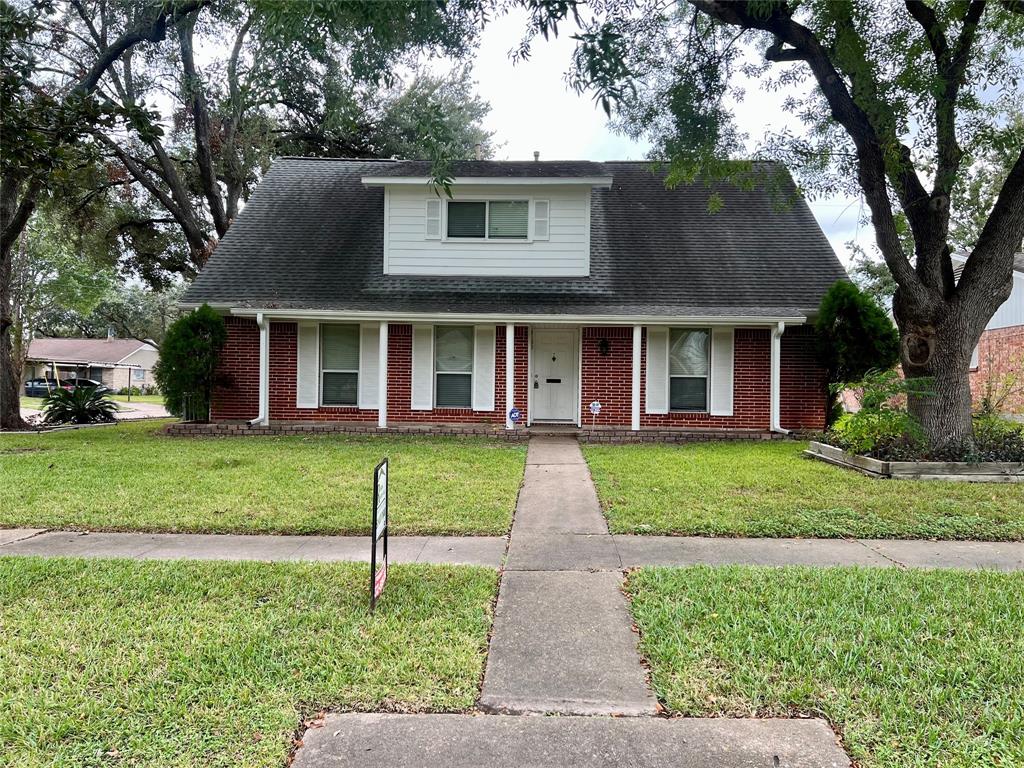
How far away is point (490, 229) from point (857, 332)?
7802 millimetres

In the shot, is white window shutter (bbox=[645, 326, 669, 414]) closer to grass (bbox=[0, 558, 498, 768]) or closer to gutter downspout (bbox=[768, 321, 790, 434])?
gutter downspout (bbox=[768, 321, 790, 434])

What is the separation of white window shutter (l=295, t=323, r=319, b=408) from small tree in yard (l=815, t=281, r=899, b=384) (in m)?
10.6

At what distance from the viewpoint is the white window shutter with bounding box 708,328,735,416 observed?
11.9 m

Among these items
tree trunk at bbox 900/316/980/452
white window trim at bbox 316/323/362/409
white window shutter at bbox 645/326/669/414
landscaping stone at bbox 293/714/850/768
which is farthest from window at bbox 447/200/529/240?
landscaping stone at bbox 293/714/850/768

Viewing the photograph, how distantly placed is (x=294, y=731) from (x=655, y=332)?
10800 millimetres

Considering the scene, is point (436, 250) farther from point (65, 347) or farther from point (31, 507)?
point (65, 347)

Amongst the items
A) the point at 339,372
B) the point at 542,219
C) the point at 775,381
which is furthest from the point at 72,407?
the point at 775,381

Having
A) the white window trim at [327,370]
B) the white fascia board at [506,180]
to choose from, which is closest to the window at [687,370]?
the white fascia board at [506,180]

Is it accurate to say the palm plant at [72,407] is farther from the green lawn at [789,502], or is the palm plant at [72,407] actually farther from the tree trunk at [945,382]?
the tree trunk at [945,382]

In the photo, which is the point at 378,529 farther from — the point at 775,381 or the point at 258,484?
the point at 775,381

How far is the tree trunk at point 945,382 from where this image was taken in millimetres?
7961

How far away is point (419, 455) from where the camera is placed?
8.91m

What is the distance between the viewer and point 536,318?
11.2m

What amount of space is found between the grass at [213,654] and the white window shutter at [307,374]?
829cm
